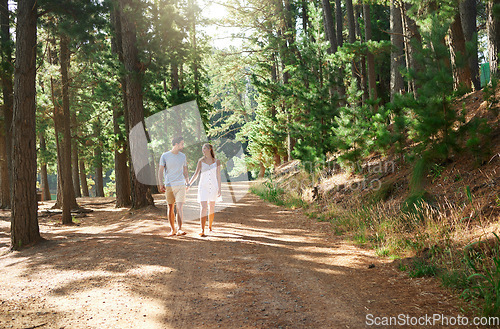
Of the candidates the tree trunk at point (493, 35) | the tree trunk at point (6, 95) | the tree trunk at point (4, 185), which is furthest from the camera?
the tree trunk at point (4, 185)

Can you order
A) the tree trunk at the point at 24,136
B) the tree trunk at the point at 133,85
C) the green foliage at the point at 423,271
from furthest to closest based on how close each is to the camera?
the tree trunk at the point at 133,85 → the tree trunk at the point at 24,136 → the green foliage at the point at 423,271

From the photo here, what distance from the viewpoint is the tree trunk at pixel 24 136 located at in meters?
7.76

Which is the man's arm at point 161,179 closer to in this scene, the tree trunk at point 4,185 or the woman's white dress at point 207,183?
the woman's white dress at point 207,183

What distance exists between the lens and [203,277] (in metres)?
4.86

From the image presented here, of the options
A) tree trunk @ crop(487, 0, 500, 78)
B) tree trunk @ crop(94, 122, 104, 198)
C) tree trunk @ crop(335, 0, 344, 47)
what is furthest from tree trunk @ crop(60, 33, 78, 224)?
tree trunk @ crop(487, 0, 500, 78)

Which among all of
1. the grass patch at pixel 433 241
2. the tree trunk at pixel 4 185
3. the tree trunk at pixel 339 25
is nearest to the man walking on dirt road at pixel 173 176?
the grass patch at pixel 433 241

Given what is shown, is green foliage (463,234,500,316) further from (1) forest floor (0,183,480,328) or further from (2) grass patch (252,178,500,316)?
(1) forest floor (0,183,480,328)

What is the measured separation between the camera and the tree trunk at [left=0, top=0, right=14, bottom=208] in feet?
41.0

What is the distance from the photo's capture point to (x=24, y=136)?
7793mm

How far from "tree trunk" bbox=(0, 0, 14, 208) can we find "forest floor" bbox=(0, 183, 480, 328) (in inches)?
325

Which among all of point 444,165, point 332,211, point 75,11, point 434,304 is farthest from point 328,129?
point 434,304

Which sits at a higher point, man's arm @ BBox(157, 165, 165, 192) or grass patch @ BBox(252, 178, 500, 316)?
man's arm @ BBox(157, 165, 165, 192)

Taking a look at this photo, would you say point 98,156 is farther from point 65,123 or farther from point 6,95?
point 65,123

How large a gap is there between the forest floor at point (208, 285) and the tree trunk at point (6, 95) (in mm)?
8261
